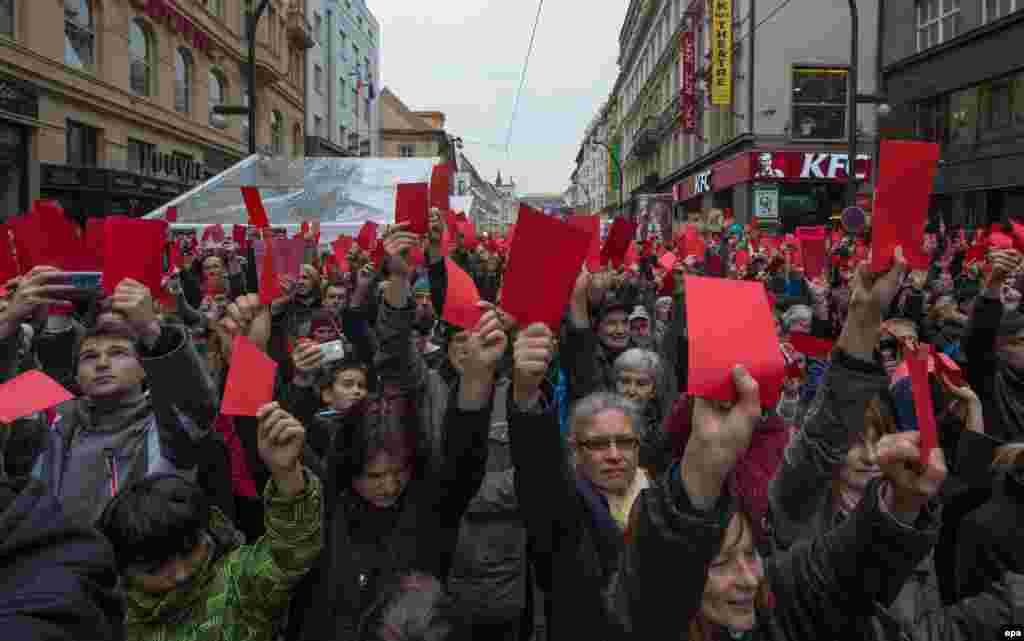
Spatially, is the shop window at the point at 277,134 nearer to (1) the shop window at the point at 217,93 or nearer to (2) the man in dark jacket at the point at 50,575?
(1) the shop window at the point at 217,93

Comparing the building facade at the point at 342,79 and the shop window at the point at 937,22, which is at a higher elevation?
the building facade at the point at 342,79

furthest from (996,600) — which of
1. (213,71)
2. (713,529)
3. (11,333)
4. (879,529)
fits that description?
(213,71)

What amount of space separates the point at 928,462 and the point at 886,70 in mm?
22560

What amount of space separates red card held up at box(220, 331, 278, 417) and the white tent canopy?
9.44m

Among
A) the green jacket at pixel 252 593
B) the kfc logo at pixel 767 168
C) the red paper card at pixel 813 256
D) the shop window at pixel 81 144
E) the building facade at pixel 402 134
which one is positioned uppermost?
the building facade at pixel 402 134

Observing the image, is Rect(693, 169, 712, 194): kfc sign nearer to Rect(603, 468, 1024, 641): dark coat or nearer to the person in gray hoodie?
the person in gray hoodie

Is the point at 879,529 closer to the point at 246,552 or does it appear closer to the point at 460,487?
the point at 460,487

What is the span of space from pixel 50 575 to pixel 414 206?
2.42 meters

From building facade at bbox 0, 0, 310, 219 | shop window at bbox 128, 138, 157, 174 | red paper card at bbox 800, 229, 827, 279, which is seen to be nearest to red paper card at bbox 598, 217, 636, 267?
red paper card at bbox 800, 229, 827, 279

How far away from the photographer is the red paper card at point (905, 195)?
2.14 m

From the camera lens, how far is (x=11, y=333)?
2.55 metres

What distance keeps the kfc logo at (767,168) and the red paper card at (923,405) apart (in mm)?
23104

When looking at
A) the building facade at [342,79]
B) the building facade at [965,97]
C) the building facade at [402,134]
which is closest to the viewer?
the building facade at [965,97]

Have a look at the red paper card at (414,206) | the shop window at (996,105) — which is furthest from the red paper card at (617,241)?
the shop window at (996,105)
